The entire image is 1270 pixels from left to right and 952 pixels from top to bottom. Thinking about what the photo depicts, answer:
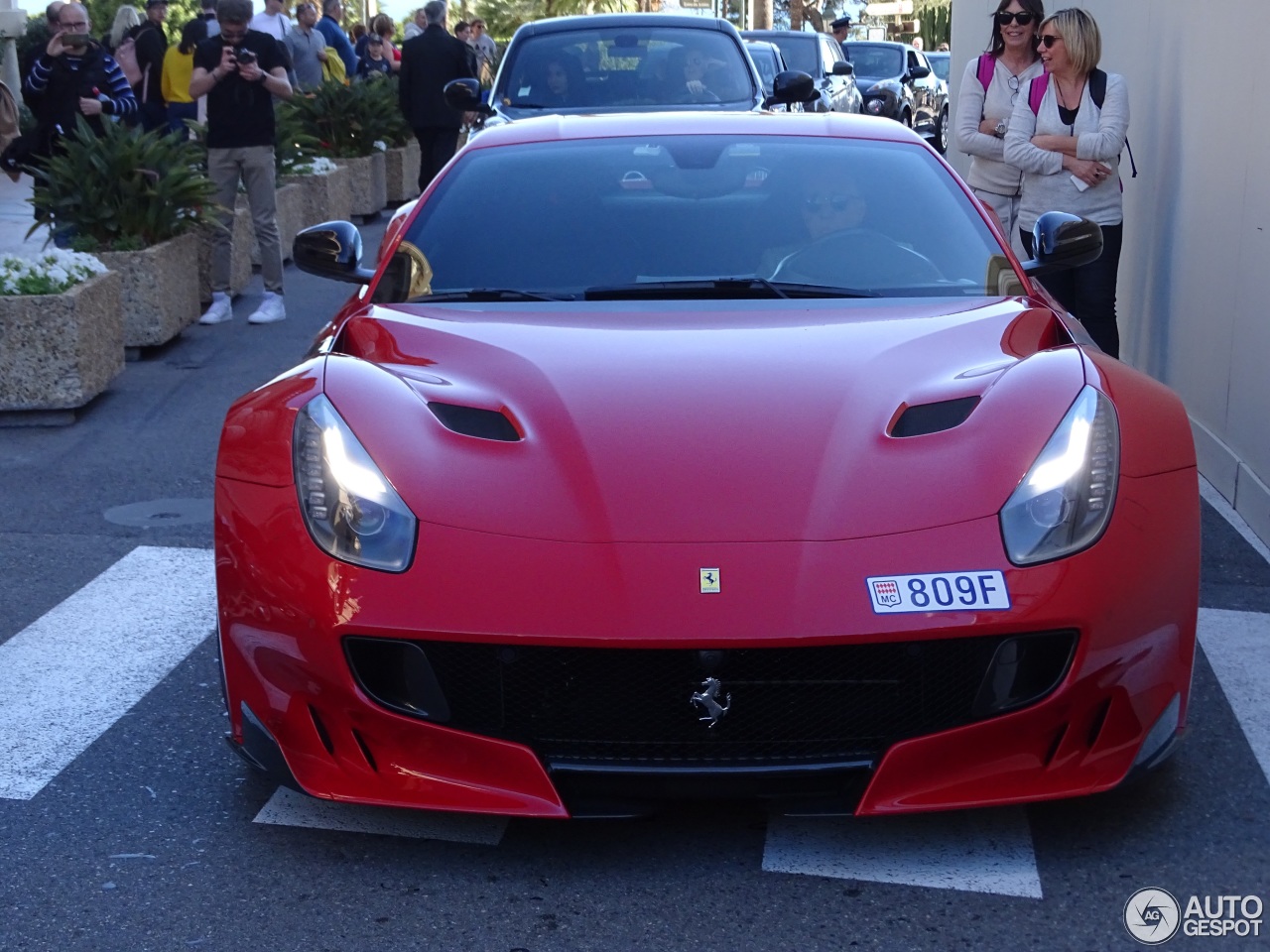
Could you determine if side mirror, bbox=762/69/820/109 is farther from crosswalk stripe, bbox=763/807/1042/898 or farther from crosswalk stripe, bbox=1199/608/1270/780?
crosswalk stripe, bbox=763/807/1042/898

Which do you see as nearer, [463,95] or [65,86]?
[65,86]

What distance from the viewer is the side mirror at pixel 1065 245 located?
4609mm

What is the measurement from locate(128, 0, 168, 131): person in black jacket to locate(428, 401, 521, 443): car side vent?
1121 cm

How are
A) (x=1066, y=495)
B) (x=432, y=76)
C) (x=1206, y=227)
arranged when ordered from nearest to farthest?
1. (x=1066, y=495)
2. (x=1206, y=227)
3. (x=432, y=76)

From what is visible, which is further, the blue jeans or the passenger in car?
the passenger in car

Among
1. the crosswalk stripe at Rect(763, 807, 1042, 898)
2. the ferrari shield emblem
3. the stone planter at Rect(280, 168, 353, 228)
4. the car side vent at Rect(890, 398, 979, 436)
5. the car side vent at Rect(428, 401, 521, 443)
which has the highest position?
the car side vent at Rect(428, 401, 521, 443)

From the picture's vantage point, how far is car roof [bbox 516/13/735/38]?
10.8 metres

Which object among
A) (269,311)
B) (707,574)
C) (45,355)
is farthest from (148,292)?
(707,574)

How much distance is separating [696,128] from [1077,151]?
2823 mm

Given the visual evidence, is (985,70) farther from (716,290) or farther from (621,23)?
(716,290)

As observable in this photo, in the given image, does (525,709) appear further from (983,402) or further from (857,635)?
(983,402)

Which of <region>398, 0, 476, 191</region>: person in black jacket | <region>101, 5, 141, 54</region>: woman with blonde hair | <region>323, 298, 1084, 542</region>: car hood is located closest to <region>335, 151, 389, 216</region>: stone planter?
<region>398, 0, 476, 191</region>: person in black jacket

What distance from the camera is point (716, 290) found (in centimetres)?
436

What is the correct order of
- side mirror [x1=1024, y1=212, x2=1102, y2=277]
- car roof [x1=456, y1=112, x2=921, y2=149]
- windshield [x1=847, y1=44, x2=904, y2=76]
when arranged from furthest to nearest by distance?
windshield [x1=847, y1=44, x2=904, y2=76] < car roof [x1=456, y1=112, x2=921, y2=149] < side mirror [x1=1024, y1=212, x2=1102, y2=277]
